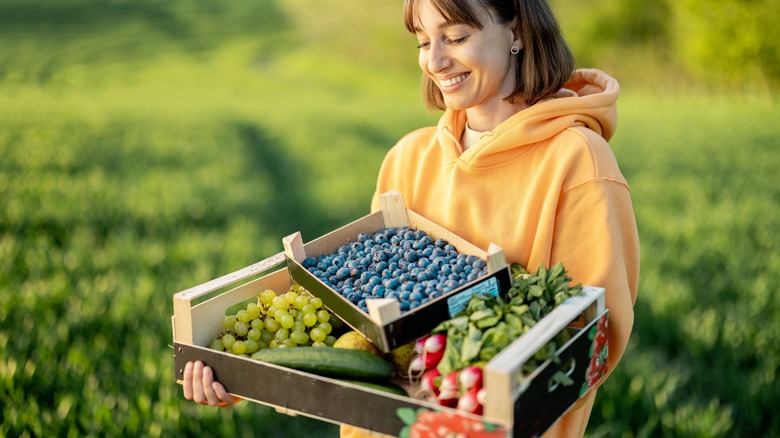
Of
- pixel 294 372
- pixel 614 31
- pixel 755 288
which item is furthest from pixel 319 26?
pixel 294 372

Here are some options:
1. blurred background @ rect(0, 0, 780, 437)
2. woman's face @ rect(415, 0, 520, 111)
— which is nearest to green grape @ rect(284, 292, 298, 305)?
woman's face @ rect(415, 0, 520, 111)

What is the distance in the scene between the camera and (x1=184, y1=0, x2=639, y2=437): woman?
1.90 meters

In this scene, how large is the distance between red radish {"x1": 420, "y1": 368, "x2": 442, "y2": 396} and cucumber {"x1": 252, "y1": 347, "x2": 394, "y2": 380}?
125mm

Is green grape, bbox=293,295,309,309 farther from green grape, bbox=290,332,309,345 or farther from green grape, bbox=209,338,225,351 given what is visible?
green grape, bbox=209,338,225,351

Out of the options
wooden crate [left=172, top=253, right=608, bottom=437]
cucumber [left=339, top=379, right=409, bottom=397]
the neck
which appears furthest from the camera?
the neck

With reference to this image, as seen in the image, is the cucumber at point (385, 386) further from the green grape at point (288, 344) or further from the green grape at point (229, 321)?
the green grape at point (229, 321)

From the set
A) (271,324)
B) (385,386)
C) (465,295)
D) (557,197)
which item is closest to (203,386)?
(271,324)

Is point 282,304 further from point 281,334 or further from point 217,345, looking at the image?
point 217,345

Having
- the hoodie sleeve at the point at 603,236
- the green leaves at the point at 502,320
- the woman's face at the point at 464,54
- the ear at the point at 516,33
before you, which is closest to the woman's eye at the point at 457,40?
the woman's face at the point at 464,54

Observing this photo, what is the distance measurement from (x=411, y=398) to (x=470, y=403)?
131 millimetres

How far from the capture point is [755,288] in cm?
516

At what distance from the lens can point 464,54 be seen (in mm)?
1995

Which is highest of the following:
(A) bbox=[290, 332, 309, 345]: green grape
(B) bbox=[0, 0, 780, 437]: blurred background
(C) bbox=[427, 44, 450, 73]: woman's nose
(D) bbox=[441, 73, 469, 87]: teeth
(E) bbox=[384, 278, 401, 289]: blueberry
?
(C) bbox=[427, 44, 450, 73]: woman's nose

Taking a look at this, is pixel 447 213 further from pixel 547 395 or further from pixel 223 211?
pixel 223 211
